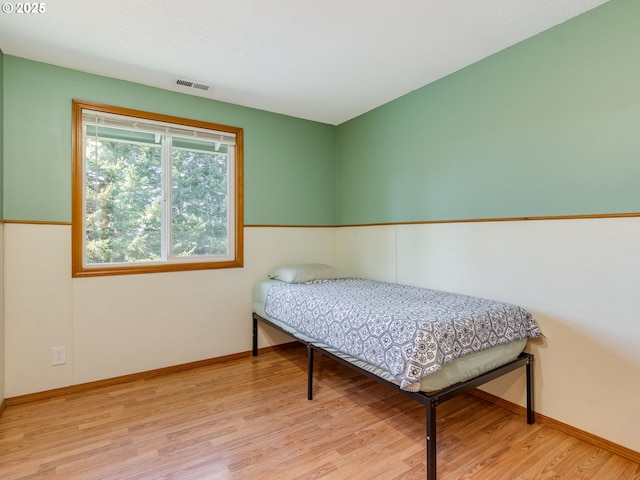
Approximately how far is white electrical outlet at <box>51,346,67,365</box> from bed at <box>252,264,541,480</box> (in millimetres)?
1630

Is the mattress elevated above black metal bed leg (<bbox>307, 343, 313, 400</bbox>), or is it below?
above

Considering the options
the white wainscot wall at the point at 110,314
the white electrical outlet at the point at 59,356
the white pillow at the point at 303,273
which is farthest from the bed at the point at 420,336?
the white electrical outlet at the point at 59,356

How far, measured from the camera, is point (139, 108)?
266 centimetres

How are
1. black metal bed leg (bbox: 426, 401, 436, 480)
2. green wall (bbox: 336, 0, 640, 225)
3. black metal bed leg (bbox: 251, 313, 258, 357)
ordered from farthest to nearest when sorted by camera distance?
black metal bed leg (bbox: 251, 313, 258, 357), green wall (bbox: 336, 0, 640, 225), black metal bed leg (bbox: 426, 401, 436, 480)

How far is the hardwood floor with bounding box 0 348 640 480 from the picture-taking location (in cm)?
160

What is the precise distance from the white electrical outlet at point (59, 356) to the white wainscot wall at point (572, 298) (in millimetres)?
2949

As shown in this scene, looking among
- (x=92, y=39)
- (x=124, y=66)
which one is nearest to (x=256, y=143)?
(x=124, y=66)

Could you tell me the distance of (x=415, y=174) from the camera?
2.84 metres

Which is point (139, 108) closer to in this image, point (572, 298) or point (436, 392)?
point (436, 392)

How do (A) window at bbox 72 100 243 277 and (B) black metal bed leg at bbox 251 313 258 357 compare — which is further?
(B) black metal bed leg at bbox 251 313 258 357

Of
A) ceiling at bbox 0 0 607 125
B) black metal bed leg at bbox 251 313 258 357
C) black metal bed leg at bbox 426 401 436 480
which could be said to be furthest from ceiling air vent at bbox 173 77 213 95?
black metal bed leg at bbox 426 401 436 480

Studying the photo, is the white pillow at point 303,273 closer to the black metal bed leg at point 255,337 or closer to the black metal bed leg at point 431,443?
the black metal bed leg at point 255,337

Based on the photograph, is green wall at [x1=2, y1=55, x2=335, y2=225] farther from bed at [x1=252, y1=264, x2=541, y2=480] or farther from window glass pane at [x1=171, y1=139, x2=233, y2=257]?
bed at [x1=252, y1=264, x2=541, y2=480]

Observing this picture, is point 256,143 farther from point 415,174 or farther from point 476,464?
point 476,464
